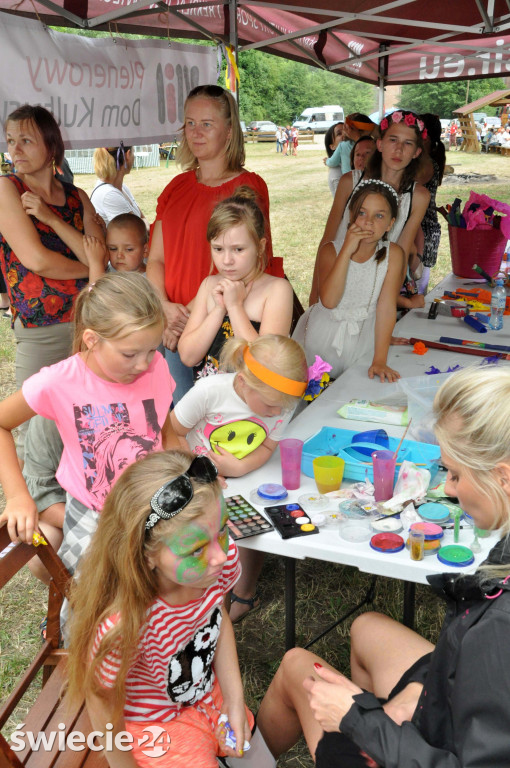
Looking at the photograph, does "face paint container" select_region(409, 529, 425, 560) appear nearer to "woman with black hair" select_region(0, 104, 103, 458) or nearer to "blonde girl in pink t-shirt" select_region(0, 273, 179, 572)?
"blonde girl in pink t-shirt" select_region(0, 273, 179, 572)

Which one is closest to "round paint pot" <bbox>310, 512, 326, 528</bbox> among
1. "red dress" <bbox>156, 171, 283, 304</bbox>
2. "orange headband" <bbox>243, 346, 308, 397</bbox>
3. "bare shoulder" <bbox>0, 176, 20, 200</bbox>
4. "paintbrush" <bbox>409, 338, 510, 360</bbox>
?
"orange headband" <bbox>243, 346, 308, 397</bbox>

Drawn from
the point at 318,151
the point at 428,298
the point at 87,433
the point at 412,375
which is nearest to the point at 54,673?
the point at 87,433

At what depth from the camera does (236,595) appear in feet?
7.85

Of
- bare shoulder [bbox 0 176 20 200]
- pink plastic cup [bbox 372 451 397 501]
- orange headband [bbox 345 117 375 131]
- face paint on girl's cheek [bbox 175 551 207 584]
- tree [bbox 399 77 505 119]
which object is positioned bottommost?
pink plastic cup [bbox 372 451 397 501]

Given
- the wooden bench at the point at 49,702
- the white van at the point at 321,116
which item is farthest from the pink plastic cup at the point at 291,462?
the white van at the point at 321,116

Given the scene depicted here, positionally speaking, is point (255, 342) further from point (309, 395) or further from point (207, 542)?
point (207, 542)

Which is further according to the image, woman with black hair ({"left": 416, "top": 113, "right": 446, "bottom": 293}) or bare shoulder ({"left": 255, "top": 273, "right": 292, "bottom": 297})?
woman with black hair ({"left": 416, "top": 113, "right": 446, "bottom": 293})

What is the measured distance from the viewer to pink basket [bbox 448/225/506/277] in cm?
415

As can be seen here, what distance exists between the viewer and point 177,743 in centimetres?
140

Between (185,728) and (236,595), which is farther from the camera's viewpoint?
(236,595)

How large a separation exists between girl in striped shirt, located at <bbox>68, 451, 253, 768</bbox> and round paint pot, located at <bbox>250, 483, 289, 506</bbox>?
1.06 feet

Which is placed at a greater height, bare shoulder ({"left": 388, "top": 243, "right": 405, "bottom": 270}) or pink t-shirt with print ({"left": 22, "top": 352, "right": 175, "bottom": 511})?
bare shoulder ({"left": 388, "top": 243, "right": 405, "bottom": 270})

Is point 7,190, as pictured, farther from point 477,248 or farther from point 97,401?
point 477,248

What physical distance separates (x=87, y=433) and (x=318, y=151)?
2464cm
